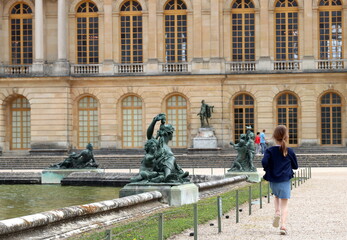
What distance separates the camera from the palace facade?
45625 mm

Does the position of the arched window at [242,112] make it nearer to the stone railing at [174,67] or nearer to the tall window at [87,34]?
the stone railing at [174,67]

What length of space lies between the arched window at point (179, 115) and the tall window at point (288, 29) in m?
6.84

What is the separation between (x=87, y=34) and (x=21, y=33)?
4463 mm

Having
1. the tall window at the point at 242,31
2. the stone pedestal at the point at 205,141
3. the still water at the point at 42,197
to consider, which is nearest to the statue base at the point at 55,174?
the still water at the point at 42,197

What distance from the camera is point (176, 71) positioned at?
4625cm

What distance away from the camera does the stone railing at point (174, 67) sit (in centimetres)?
4617

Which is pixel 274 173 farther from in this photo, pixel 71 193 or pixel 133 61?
pixel 133 61

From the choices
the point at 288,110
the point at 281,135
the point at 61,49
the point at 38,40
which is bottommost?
the point at 281,135

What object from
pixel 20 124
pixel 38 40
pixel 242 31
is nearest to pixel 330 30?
pixel 242 31

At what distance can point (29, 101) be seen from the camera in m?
46.5

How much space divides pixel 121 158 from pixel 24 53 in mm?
11669

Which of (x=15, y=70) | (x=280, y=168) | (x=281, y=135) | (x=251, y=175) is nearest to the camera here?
(x=281, y=135)

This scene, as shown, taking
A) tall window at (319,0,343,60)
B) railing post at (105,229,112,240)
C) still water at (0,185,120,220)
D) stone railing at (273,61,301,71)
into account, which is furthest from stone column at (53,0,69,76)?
railing post at (105,229,112,240)

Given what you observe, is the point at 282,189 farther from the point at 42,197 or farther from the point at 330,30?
the point at 330,30
